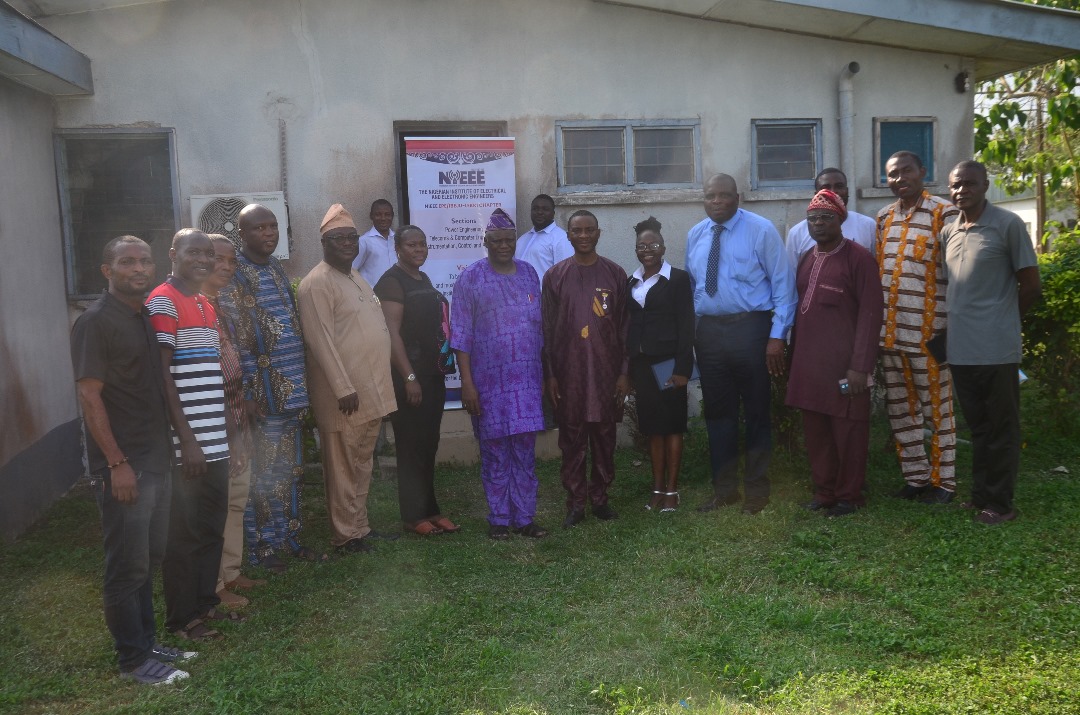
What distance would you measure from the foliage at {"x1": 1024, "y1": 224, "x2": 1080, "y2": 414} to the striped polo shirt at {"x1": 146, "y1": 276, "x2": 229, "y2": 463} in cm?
602

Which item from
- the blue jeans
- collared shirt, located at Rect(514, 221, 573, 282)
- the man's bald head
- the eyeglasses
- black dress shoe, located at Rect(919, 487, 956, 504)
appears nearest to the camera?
the blue jeans

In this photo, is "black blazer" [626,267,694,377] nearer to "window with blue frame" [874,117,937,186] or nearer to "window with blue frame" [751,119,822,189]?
"window with blue frame" [751,119,822,189]

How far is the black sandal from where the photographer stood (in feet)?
18.4

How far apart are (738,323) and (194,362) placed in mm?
3343

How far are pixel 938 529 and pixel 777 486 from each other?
1.37m

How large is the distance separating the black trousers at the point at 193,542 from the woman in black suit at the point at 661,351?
2805 millimetres

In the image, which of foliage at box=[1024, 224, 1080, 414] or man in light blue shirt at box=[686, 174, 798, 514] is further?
foliage at box=[1024, 224, 1080, 414]

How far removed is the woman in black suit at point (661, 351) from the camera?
5797mm

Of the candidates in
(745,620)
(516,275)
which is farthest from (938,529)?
(516,275)

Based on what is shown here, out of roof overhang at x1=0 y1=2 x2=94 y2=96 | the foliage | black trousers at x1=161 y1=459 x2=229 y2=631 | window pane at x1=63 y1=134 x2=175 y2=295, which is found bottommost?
black trousers at x1=161 y1=459 x2=229 y2=631

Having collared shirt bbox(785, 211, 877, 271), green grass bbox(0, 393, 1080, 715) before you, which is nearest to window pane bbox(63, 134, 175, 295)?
green grass bbox(0, 393, 1080, 715)

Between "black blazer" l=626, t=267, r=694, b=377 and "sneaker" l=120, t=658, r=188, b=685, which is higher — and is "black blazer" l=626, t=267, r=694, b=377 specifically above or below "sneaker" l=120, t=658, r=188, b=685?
above

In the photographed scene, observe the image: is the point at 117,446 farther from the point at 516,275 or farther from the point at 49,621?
the point at 516,275

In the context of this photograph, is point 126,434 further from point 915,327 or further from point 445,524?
point 915,327
